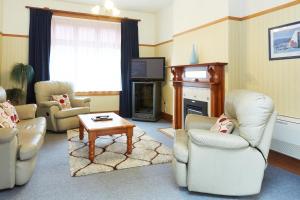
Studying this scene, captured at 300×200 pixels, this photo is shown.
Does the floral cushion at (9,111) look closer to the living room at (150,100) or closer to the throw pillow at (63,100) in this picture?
→ the living room at (150,100)

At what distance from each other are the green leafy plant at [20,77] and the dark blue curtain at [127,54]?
7.27ft

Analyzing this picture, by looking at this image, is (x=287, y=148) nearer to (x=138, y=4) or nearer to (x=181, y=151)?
(x=181, y=151)

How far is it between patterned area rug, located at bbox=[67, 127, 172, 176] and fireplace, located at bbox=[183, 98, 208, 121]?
3.05ft

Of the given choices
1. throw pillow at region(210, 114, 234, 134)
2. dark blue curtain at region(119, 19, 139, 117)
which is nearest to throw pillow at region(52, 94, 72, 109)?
dark blue curtain at region(119, 19, 139, 117)

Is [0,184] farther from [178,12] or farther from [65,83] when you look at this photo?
[178,12]

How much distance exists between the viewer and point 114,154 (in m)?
3.37

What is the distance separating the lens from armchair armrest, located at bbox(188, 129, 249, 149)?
211cm

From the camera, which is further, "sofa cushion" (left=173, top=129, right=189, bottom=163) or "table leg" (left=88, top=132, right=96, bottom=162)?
"table leg" (left=88, top=132, right=96, bottom=162)

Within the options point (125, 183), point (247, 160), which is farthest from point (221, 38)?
point (125, 183)

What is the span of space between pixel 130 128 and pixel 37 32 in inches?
143

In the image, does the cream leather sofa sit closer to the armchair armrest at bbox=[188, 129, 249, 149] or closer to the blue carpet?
the blue carpet

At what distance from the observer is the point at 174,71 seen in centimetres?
478

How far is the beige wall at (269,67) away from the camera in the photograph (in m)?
3.01

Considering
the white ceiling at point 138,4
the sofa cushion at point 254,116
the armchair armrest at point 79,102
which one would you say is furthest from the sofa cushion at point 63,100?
the sofa cushion at point 254,116
